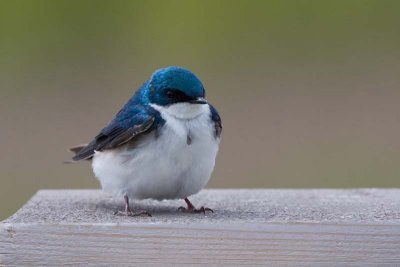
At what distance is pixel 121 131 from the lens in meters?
3.21

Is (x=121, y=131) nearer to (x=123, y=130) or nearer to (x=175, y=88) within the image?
(x=123, y=130)

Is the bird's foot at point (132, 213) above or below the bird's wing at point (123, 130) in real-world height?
below

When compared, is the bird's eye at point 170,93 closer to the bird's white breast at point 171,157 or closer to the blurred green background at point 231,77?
the bird's white breast at point 171,157

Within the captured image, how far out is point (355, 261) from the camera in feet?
8.71

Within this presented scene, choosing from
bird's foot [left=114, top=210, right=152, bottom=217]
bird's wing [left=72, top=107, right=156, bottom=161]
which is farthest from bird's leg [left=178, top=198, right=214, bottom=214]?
bird's wing [left=72, top=107, right=156, bottom=161]

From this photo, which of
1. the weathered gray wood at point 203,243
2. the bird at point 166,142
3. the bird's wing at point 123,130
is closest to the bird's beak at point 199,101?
the bird at point 166,142

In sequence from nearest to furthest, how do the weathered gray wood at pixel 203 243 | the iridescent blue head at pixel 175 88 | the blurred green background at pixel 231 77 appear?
the weathered gray wood at pixel 203 243
the iridescent blue head at pixel 175 88
the blurred green background at pixel 231 77

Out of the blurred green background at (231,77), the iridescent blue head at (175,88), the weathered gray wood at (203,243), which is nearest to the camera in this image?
the weathered gray wood at (203,243)

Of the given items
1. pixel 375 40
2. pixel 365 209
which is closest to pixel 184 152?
pixel 365 209

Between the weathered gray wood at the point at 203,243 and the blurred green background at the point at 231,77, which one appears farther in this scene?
the blurred green background at the point at 231,77

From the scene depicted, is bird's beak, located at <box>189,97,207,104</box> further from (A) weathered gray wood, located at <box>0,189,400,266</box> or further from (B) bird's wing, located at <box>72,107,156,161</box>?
(A) weathered gray wood, located at <box>0,189,400,266</box>

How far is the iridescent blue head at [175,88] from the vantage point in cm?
309

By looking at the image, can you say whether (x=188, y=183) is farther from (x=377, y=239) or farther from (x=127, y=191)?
(x=377, y=239)

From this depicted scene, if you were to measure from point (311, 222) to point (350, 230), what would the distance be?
0.31 ft
